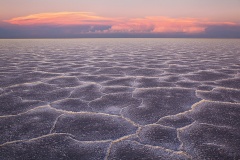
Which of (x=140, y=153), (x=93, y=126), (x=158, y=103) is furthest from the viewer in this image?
Answer: (x=158, y=103)

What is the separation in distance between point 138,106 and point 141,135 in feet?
2.22

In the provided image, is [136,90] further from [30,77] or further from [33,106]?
[30,77]

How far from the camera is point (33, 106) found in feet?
7.79

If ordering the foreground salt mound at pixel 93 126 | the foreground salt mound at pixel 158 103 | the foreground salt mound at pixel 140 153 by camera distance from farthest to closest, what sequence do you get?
the foreground salt mound at pixel 158 103 → the foreground salt mound at pixel 93 126 → the foreground salt mound at pixel 140 153

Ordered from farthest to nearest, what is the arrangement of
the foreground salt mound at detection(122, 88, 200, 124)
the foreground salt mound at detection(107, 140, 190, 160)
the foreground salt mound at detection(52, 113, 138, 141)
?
the foreground salt mound at detection(122, 88, 200, 124), the foreground salt mound at detection(52, 113, 138, 141), the foreground salt mound at detection(107, 140, 190, 160)

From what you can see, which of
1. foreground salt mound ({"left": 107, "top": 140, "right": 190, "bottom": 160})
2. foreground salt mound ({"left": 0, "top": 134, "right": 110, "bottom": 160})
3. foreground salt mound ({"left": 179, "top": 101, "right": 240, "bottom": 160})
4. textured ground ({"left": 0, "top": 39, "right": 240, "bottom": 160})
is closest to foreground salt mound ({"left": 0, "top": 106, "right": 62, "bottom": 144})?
textured ground ({"left": 0, "top": 39, "right": 240, "bottom": 160})

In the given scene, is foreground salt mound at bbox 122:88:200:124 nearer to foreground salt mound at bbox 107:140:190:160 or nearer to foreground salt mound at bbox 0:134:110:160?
foreground salt mound at bbox 107:140:190:160

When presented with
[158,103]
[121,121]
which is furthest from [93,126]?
[158,103]

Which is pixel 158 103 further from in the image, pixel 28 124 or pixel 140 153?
pixel 28 124

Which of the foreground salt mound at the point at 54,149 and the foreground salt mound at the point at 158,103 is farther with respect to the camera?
the foreground salt mound at the point at 158,103

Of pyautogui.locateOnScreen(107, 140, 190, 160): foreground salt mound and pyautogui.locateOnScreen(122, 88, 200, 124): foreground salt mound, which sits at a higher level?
pyautogui.locateOnScreen(122, 88, 200, 124): foreground salt mound

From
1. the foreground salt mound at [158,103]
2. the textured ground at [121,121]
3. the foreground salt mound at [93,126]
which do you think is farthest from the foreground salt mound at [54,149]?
the foreground salt mound at [158,103]

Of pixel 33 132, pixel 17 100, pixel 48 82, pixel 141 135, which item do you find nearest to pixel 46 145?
pixel 33 132

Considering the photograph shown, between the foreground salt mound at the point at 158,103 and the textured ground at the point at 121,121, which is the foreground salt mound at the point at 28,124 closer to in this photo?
→ the textured ground at the point at 121,121
